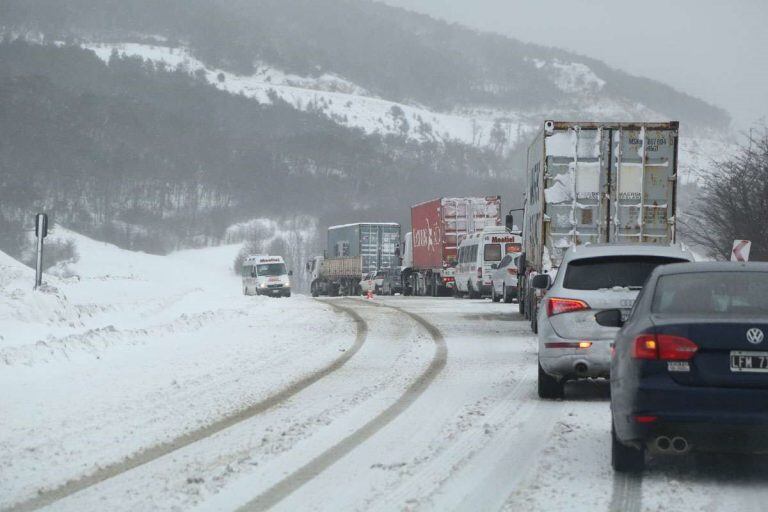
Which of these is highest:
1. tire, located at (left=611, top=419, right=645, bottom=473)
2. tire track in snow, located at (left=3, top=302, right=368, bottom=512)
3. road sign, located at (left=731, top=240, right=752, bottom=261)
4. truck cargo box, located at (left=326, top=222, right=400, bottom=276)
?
truck cargo box, located at (left=326, top=222, right=400, bottom=276)

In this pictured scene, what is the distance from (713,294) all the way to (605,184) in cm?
1409

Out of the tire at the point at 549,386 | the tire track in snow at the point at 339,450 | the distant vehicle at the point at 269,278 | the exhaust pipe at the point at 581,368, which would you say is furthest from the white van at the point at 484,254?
the exhaust pipe at the point at 581,368

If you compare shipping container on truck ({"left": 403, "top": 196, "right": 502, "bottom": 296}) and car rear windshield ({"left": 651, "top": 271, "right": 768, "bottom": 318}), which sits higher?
shipping container on truck ({"left": 403, "top": 196, "right": 502, "bottom": 296})

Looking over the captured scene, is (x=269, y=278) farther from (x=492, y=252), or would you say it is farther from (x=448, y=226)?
(x=492, y=252)

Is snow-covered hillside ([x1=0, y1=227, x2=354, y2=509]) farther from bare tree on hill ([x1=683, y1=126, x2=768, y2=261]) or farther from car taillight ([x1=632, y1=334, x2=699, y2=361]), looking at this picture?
bare tree on hill ([x1=683, y1=126, x2=768, y2=261])

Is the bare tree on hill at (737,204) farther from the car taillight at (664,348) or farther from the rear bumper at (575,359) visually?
the car taillight at (664,348)

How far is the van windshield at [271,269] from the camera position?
202ft

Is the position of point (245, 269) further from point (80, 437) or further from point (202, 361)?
point (80, 437)

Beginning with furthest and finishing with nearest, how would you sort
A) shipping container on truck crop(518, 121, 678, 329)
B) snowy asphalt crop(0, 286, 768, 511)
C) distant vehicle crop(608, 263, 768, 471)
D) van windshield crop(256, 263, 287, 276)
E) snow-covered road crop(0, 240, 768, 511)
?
van windshield crop(256, 263, 287, 276), shipping container on truck crop(518, 121, 678, 329), distant vehicle crop(608, 263, 768, 471), snow-covered road crop(0, 240, 768, 511), snowy asphalt crop(0, 286, 768, 511)

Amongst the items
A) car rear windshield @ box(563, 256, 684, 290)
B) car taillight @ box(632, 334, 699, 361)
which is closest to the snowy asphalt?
car taillight @ box(632, 334, 699, 361)

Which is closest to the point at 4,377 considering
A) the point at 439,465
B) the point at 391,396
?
the point at 391,396

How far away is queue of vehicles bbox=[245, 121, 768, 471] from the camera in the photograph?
23.7ft

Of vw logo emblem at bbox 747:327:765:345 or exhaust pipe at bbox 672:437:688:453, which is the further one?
exhaust pipe at bbox 672:437:688:453

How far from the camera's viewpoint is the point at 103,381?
44.2ft
